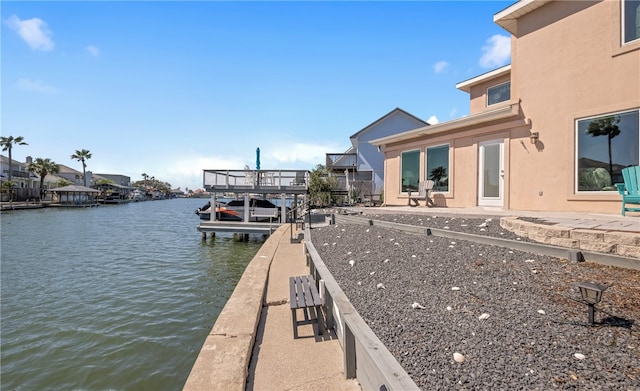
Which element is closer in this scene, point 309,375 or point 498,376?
point 498,376

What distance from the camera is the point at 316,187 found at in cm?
2230

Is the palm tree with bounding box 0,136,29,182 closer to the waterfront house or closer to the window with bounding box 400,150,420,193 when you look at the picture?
the waterfront house

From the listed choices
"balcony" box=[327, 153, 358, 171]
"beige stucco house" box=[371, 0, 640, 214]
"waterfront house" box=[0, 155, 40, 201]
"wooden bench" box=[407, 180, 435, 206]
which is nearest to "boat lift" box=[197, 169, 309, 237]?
"balcony" box=[327, 153, 358, 171]

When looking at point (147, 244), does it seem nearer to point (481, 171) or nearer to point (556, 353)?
point (481, 171)

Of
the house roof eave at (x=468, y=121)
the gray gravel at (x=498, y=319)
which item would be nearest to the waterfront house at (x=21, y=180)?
the house roof eave at (x=468, y=121)

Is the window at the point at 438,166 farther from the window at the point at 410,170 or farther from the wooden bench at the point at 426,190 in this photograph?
the window at the point at 410,170

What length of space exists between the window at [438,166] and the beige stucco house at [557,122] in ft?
0.23

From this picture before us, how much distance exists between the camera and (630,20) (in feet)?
22.5

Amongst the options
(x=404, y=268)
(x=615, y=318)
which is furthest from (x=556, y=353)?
(x=404, y=268)

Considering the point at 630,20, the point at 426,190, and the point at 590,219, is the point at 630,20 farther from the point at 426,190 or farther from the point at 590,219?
the point at 426,190

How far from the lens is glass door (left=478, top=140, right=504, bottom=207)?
9.25 meters

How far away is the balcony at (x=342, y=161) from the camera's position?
92.8 ft

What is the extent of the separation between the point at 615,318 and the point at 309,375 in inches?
110

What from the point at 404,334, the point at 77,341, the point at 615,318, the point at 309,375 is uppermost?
the point at 615,318
